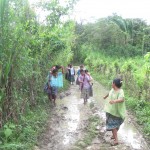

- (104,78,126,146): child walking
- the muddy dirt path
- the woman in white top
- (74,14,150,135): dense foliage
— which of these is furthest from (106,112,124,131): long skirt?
the woman in white top

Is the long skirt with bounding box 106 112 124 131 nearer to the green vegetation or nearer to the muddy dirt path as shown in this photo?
the muddy dirt path

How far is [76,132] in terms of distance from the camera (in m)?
8.16

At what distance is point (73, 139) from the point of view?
24.8ft

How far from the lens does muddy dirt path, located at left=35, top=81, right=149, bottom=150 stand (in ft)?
23.4

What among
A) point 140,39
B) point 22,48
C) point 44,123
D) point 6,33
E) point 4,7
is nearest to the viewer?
point 4,7

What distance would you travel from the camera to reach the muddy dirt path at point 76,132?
7.12 metres

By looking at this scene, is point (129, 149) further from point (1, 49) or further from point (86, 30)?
point (86, 30)

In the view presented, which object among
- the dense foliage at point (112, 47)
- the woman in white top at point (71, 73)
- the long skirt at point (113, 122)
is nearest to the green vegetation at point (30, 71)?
the dense foliage at point (112, 47)

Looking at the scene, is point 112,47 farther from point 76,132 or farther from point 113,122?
point 113,122

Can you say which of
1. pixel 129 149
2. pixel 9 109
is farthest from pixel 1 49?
pixel 129 149

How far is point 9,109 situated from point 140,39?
31.9m

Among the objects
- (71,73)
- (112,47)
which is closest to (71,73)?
(71,73)

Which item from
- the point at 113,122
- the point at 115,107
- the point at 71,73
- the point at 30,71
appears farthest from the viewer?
the point at 71,73

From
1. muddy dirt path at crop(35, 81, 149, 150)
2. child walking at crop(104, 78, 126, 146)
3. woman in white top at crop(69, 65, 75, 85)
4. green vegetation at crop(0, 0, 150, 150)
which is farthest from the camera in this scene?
woman in white top at crop(69, 65, 75, 85)
